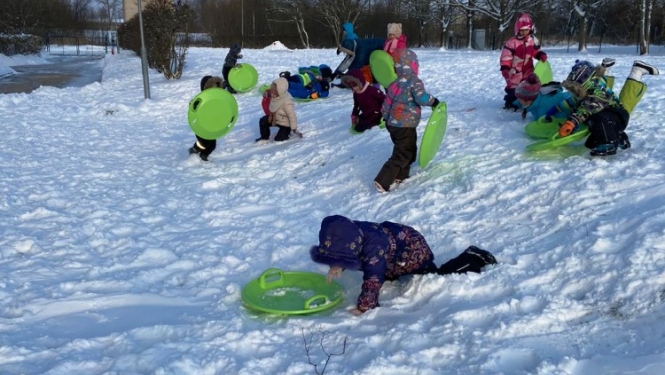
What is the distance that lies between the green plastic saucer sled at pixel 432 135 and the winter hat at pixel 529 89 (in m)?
1.49

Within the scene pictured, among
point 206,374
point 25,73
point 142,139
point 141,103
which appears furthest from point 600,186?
point 25,73

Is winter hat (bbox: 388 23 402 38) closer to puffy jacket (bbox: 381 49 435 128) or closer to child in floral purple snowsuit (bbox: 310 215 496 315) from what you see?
puffy jacket (bbox: 381 49 435 128)

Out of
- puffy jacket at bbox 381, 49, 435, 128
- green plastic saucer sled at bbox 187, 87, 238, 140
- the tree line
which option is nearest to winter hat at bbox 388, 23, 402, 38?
green plastic saucer sled at bbox 187, 87, 238, 140

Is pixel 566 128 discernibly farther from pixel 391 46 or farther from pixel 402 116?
pixel 391 46

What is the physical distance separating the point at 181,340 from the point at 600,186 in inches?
138

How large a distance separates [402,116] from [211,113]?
10.6ft

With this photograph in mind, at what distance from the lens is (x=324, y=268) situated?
452 cm

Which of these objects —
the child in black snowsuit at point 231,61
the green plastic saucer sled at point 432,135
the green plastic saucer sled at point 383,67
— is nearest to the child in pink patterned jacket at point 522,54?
the green plastic saucer sled at point 383,67

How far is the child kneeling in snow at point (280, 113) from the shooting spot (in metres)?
8.58

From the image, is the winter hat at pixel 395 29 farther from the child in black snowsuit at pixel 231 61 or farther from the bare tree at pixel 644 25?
the bare tree at pixel 644 25

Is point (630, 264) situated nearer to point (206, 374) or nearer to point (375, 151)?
point (206, 374)

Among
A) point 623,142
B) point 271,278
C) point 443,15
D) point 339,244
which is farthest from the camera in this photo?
point 443,15

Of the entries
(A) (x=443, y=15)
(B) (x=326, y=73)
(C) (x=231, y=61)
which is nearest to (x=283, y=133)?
(B) (x=326, y=73)

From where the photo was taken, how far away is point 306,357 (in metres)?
3.11
